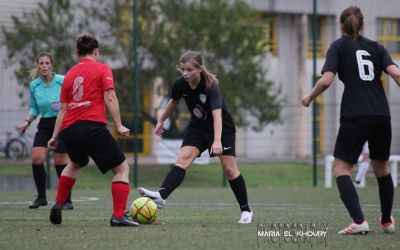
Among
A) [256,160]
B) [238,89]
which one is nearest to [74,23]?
[238,89]

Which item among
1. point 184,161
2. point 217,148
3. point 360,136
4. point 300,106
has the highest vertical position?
point 360,136

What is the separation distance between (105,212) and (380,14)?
12.2 m

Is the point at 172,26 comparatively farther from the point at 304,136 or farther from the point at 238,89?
the point at 304,136

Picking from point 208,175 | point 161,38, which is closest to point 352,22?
point 208,175

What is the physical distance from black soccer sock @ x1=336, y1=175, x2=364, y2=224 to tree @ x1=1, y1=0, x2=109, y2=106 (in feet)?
50.1

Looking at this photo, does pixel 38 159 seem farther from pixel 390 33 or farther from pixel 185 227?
pixel 390 33

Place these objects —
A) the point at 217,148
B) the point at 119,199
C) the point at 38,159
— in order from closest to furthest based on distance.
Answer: the point at 119,199 < the point at 217,148 < the point at 38,159

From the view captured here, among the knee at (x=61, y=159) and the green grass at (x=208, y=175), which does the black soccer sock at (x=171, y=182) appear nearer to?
the knee at (x=61, y=159)

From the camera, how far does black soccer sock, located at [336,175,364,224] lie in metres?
7.29

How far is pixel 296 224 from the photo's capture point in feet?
27.0

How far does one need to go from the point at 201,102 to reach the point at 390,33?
1402cm

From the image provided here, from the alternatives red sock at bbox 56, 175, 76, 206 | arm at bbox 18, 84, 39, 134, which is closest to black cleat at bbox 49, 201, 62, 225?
red sock at bbox 56, 175, 76, 206

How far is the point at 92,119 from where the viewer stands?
802cm

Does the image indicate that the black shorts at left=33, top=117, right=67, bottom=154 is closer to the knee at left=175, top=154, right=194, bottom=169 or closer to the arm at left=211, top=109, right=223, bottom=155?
the knee at left=175, top=154, right=194, bottom=169
